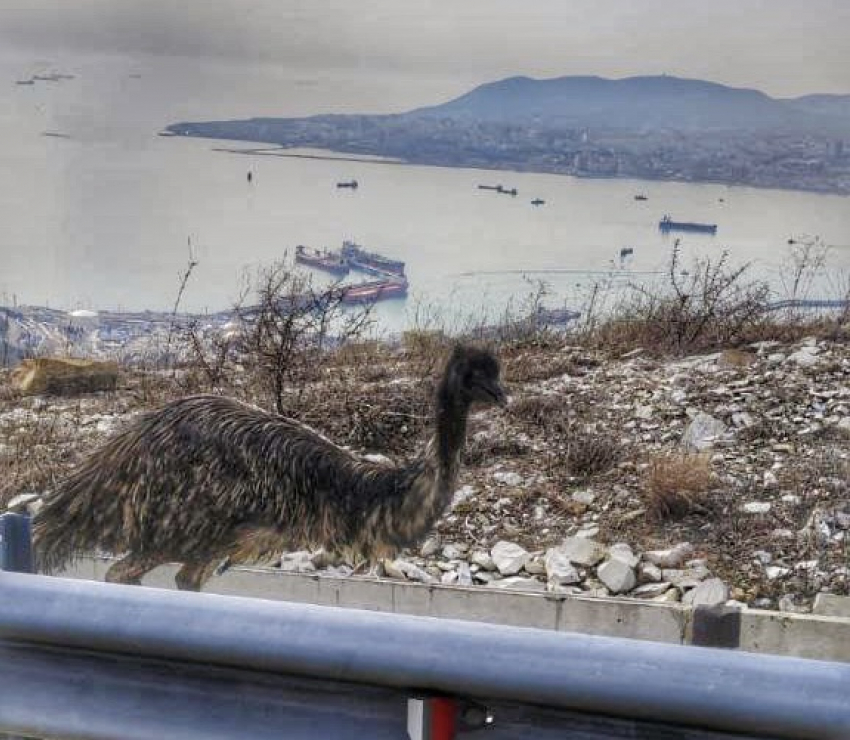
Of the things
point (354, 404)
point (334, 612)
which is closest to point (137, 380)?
point (354, 404)

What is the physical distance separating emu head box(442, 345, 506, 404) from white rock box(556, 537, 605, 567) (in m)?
0.80

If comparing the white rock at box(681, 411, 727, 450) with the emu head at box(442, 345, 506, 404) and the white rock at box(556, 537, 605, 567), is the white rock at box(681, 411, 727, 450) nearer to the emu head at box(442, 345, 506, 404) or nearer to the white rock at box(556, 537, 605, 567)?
the white rock at box(556, 537, 605, 567)

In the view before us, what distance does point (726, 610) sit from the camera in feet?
4.48

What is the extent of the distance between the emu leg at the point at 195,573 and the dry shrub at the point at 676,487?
1318 millimetres

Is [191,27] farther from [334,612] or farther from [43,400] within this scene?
[334,612]

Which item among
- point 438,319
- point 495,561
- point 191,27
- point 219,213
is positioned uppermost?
point 191,27

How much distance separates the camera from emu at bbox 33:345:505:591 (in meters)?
3.27

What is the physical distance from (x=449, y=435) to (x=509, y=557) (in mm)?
725

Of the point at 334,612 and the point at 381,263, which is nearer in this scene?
the point at 334,612

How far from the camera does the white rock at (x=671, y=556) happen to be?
3.92 metres

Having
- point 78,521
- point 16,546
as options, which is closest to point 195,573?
point 78,521

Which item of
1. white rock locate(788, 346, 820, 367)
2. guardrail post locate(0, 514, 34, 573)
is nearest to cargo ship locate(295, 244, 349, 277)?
white rock locate(788, 346, 820, 367)

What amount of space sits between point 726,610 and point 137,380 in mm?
3273

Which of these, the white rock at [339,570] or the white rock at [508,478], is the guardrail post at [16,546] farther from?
the white rock at [508,478]
